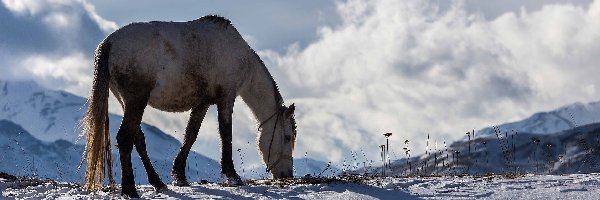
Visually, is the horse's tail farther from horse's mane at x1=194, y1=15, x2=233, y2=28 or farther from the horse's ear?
the horse's ear

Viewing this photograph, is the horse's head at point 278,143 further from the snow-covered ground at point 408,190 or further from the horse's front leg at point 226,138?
the snow-covered ground at point 408,190

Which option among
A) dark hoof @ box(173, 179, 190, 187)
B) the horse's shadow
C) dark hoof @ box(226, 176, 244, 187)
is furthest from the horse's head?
the horse's shadow

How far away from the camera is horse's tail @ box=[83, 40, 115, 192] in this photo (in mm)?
11406

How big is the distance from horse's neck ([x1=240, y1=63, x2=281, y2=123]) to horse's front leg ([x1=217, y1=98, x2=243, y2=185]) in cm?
111

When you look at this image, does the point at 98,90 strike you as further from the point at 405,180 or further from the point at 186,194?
the point at 405,180

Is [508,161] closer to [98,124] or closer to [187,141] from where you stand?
[187,141]

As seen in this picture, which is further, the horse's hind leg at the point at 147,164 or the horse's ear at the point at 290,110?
the horse's ear at the point at 290,110

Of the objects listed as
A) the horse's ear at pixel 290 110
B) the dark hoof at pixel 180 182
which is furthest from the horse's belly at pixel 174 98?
the horse's ear at pixel 290 110

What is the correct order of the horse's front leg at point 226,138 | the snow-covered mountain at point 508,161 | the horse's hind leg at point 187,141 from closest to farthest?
the horse's front leg at point 226,138
the snow-covered mountain at point 508,161
the horse's hind leg at point 187,141

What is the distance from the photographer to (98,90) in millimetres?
11422

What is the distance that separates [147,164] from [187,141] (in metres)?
1.07

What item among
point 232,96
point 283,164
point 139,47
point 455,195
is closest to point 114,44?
point 139,47

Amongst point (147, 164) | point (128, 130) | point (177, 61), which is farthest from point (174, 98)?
point (147, 164)

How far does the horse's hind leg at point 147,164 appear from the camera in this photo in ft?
39.3
